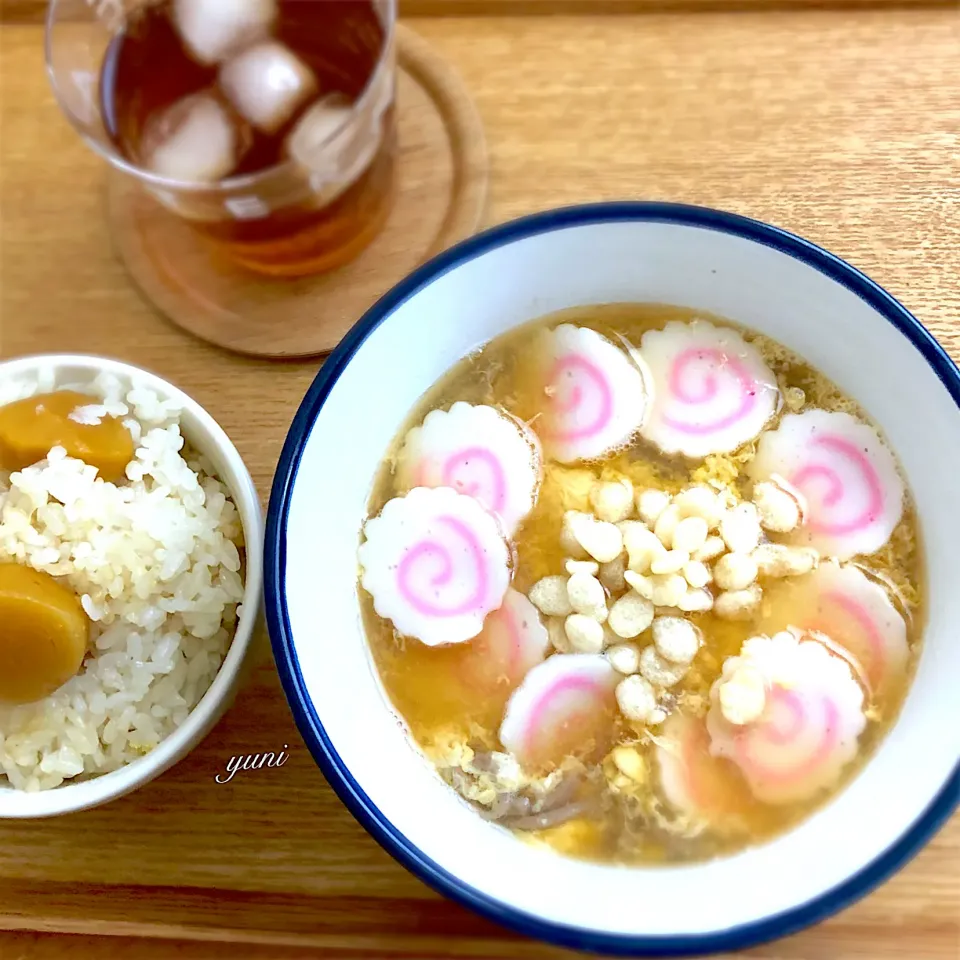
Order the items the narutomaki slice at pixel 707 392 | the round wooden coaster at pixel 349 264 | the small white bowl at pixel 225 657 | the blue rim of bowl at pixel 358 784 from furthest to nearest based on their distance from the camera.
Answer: the round wooden coaster at pixel 349 264, the narutomaki slice at pixel 707 392, the small white bowl at pixel 225 657, the blue rim of bowl at pixel 358 784

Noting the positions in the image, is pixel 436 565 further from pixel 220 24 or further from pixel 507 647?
pixel 220 24

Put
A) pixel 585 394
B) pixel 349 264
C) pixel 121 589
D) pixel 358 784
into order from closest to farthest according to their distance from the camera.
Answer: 1. pixel 358 784
2. pixel 121 589
3. pixel 585 394
4. pixel 349 264

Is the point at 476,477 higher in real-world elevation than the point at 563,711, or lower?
higher

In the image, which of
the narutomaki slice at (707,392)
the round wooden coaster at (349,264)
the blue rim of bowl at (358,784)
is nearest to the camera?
the blue rim of bowl at (358,784)

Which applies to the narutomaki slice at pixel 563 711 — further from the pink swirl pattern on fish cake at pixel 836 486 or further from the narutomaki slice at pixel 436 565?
the pink swirl pattern on fish cake at pixel 836 486

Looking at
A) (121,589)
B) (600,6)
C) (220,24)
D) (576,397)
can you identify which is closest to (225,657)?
(121,589)

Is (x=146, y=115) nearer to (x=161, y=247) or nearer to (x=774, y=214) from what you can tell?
(x=161, y=247)

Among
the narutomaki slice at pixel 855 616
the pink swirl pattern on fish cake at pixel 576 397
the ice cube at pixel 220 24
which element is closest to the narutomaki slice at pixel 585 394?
the pink swirl pattern on fish cake at pixel 576 397
